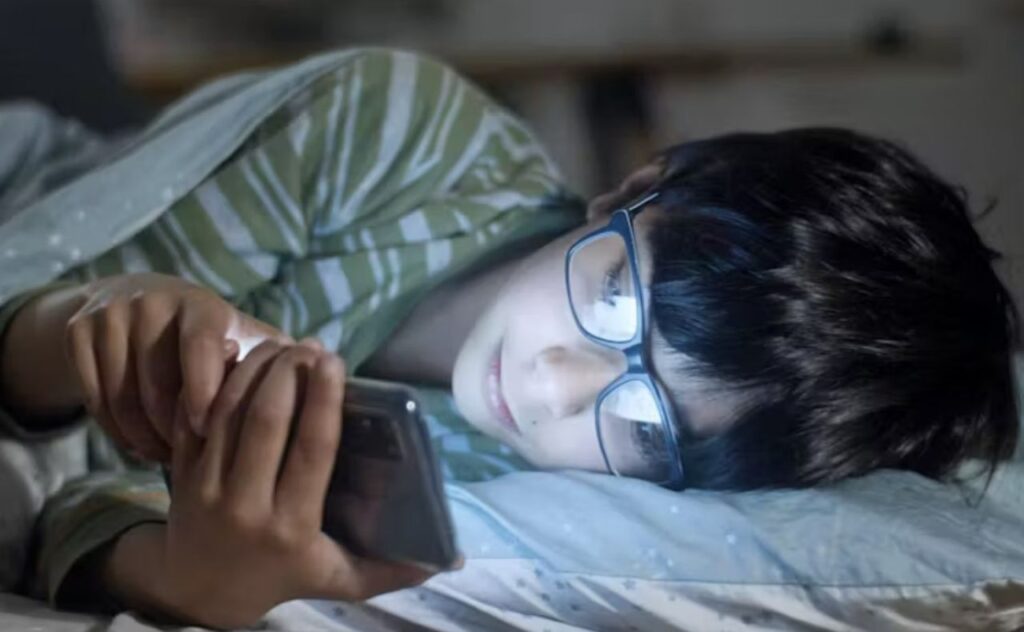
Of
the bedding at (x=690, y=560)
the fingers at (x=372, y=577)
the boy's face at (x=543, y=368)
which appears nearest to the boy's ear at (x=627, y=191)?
the boy's face at (x=543, y=368)

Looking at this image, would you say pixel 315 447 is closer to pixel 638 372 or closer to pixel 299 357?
pixel 299 357

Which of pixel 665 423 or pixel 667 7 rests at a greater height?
pixel 667 7

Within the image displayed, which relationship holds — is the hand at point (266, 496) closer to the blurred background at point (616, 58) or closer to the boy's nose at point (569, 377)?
the boy's nose at point (569, 377)

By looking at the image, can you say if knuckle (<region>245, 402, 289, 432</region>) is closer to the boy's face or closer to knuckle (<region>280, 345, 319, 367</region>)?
knuckle (<region>280, 345, 319, 367</region>)

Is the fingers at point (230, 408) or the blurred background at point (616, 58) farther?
the blurred background at point (616, 58)

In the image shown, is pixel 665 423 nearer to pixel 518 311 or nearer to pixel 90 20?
pixel 518 311

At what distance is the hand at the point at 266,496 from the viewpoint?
0.42m

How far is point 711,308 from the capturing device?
0.55 meters

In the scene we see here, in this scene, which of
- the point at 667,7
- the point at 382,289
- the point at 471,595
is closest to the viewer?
the point at 471,595

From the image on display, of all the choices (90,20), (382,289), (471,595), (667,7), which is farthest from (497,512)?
(667,7)

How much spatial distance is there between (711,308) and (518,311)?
11 centimetres

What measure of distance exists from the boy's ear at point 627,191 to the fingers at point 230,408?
27 cm

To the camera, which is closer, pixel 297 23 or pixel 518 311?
pixel 518 311

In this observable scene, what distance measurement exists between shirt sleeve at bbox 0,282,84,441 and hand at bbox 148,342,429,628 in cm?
14
